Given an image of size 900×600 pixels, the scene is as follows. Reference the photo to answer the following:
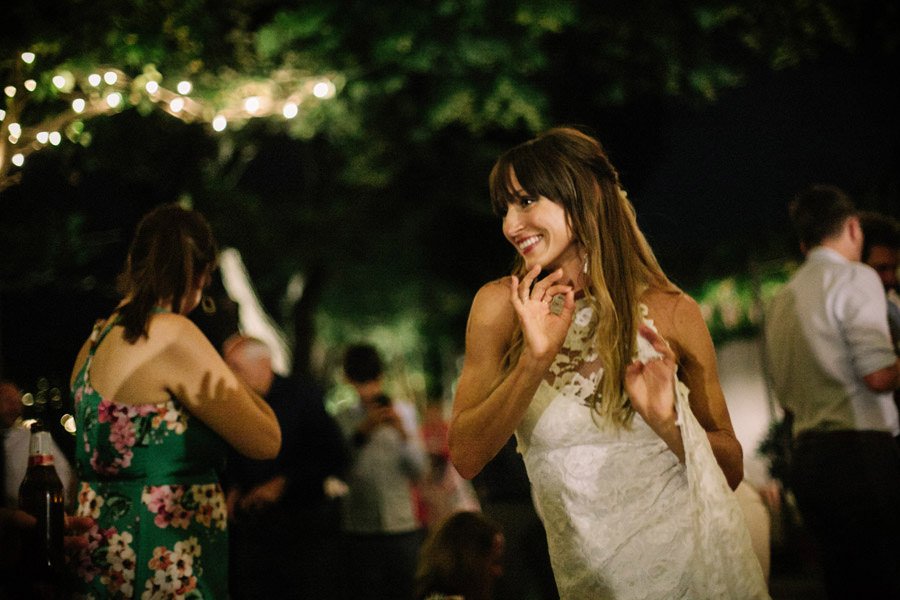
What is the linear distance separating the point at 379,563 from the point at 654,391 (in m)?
4.35

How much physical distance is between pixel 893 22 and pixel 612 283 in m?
6.71

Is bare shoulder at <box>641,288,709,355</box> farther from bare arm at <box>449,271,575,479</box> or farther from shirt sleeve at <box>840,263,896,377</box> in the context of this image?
shirt sleeve at <box>840,263,896,377</box>

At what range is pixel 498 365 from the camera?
262 cm

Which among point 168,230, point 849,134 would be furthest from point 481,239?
point 168,230

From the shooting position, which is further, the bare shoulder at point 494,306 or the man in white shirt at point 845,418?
the man in white shirt at point 845,418

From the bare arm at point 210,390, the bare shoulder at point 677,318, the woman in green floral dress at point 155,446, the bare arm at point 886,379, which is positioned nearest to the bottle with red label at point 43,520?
the woman in green floral dress at point 155,446

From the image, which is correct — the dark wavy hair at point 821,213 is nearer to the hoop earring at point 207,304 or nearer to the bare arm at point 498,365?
the bare arm at point 498,365

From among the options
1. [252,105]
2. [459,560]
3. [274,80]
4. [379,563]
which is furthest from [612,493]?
[274,80]

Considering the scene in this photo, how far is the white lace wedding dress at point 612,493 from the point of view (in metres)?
2.29

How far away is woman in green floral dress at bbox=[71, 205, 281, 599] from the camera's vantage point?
281 centimetres

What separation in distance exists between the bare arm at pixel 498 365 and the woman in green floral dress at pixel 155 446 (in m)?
0.81

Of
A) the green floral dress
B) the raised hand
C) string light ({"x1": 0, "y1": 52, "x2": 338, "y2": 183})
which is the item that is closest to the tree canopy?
string light ({"x1": 0, "y1": 52, "x2": 338, "y2": 183})

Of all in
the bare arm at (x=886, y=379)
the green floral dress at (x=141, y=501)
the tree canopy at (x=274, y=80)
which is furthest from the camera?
the tree canopy at (x=274, y=80)

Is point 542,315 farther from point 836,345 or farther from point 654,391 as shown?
point 836,345
